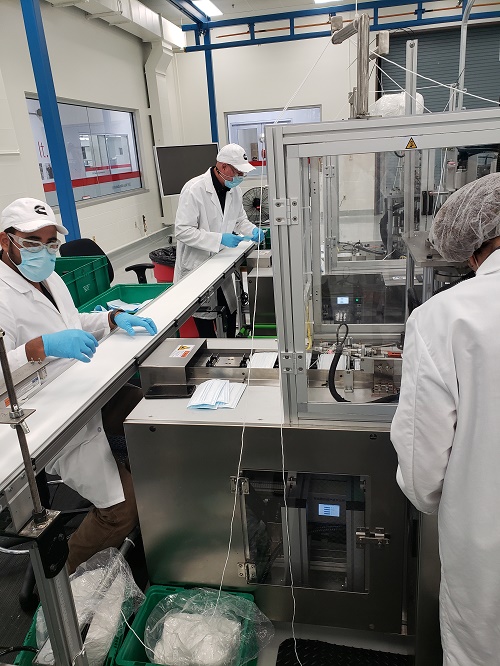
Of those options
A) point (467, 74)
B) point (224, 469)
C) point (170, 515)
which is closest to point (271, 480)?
point (224, 469)

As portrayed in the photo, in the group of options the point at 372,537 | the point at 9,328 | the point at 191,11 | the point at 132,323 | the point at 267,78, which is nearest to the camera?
the point at 372,537

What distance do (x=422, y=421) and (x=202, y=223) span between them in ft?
7.64

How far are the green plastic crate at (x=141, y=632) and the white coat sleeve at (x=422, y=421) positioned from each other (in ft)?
2.54

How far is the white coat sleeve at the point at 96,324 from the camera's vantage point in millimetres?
1824

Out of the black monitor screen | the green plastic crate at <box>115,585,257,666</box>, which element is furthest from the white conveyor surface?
the black monitor screen

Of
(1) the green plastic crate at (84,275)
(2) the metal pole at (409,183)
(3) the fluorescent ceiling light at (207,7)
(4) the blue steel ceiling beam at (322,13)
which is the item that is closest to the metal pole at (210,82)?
(4) the blue steel ceiling beam at (322,13)

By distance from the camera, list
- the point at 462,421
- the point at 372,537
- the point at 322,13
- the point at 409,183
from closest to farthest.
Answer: the point at 462,421 < the point at 372,537 < the point at 409,183 < the point at 322,13

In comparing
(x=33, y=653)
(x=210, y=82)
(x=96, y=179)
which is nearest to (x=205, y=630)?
(x=33, y=653)

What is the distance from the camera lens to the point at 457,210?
0.90 meters

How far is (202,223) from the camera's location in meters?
2.94

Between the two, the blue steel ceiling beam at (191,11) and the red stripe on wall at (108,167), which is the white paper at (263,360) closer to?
the red stripe on wall at (108,167)

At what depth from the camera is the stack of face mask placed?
4.29 ft

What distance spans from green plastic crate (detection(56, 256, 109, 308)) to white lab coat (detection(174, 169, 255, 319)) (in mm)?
448

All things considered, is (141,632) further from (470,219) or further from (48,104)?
(48,104)
